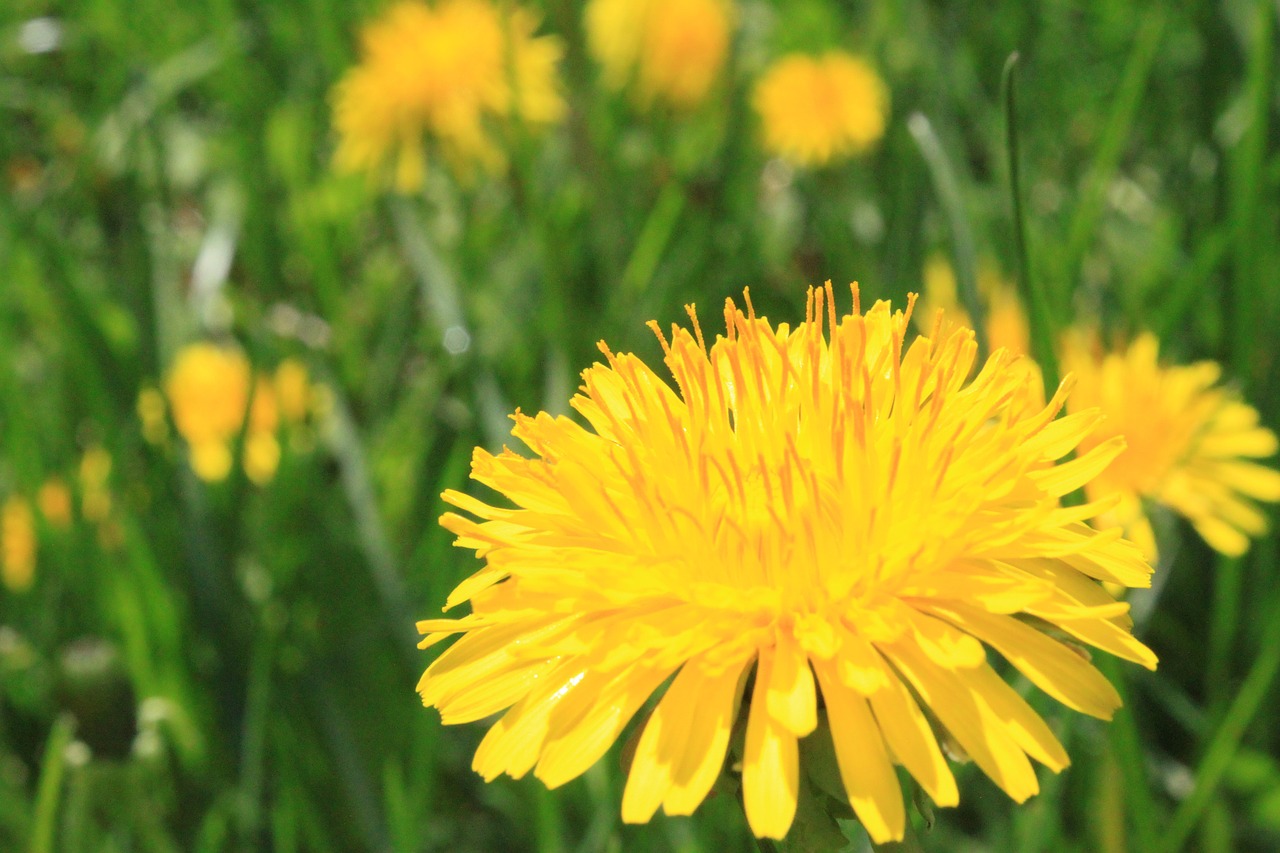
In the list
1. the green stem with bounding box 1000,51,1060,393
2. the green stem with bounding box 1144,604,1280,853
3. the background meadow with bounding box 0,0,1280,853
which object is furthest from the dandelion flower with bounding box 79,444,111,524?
the green stem with bounding box 1144,604,1280,853

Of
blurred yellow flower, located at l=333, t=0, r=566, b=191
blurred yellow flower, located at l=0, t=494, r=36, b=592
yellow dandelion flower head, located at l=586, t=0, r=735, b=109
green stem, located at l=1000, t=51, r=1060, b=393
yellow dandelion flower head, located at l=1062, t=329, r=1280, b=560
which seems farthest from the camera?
yellow dandelion flower head, located at l=586, t=0, r=735, b=109

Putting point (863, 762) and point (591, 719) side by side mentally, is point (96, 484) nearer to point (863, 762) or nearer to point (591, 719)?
point (591, 719)

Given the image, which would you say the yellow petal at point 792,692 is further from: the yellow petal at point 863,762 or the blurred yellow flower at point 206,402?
the blurred yellow flower at point 206,402

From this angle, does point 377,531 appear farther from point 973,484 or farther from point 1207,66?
point 1207,66

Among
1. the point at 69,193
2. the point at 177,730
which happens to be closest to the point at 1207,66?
the point at 177,730

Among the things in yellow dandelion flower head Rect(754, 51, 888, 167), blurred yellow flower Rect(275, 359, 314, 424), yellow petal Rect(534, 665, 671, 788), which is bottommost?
yellow petal Rect(534, 665, 671, 788)

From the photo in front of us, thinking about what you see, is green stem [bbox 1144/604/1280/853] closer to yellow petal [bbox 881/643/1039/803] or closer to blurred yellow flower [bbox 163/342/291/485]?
yellow petal [bbox 881/643/1039/803]
